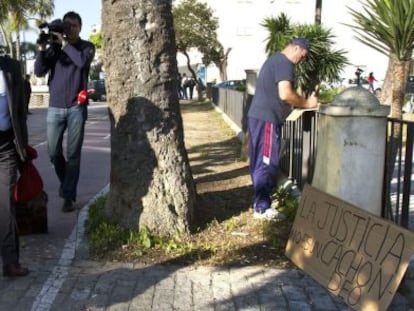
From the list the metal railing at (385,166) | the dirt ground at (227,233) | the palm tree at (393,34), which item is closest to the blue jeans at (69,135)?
the dirt ground at (227,233)

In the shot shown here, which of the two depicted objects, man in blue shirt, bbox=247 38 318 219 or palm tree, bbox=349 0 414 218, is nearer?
palm tree, bbox=349 0 414 218

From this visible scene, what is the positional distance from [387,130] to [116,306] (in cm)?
226

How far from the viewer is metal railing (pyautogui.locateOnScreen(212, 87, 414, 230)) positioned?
422cm

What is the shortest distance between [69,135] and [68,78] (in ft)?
1.88

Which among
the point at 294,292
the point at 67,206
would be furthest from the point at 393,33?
the point at 67,206

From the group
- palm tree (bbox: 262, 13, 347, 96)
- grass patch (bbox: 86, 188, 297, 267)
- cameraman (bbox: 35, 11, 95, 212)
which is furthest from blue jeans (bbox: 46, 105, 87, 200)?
palm tree (bbox: 262, 13, 347, 96)

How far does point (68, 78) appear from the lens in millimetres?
5934

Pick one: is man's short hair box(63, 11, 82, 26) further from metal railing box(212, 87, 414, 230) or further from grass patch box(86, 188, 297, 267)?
metal railing box(212, 87, 414, 230)

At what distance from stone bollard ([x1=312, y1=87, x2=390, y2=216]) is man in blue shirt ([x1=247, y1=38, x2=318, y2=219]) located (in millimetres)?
1070

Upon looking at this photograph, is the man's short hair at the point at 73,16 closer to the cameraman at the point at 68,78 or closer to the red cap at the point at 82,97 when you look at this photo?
the cameraman at the point at 68,78

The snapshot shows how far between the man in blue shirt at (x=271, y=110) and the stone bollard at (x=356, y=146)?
3.51 ft

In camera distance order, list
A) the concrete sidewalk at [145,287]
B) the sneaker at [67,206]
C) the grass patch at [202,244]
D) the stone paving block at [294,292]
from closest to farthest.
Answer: the concrete sidewalk at [145,287]
the stone paving block at [294,292]
the grass patch at [202,244]
the sneaker at [67,206]

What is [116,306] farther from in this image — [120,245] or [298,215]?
[298,215]

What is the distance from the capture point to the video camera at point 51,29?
5.78 metres
